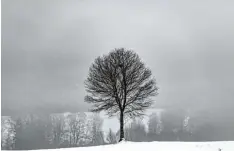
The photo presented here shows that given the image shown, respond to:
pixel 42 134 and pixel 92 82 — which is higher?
pixel 92 82

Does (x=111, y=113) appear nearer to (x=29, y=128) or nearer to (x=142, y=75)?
(x=142, y=75)

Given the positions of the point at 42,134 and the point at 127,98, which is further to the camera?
the point at 42,134

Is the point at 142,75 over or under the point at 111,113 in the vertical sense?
over

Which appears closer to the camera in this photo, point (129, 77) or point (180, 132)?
point (129, 77)

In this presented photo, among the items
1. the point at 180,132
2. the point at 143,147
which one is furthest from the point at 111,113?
the point at 180,132

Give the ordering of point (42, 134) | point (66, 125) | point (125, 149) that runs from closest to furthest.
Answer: point (125, 149) < point (42, 134) < point (66, 125)

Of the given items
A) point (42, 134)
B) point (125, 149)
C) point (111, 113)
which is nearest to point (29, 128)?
point (42, 134)

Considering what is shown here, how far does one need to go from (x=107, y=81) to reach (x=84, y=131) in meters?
148

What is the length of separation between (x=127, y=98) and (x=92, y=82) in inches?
193

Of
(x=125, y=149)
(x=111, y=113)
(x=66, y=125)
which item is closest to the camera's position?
(x=125, y=149)

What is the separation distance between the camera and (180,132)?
135375mm

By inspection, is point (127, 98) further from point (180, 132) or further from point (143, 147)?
point (180, 132)

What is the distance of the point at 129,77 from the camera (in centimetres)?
3531

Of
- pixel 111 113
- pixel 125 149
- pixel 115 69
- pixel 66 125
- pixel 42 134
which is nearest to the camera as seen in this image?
pixel 125 149
